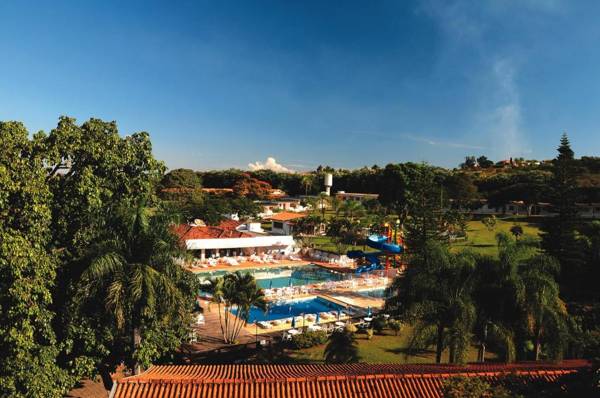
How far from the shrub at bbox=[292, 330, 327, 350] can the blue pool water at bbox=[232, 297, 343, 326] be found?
515 centimetres

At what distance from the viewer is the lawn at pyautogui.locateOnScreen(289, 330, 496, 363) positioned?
14.0m

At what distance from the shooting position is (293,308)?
22.1 meters

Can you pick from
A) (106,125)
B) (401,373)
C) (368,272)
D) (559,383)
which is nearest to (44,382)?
(106,125)

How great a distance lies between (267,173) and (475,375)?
3510 inches

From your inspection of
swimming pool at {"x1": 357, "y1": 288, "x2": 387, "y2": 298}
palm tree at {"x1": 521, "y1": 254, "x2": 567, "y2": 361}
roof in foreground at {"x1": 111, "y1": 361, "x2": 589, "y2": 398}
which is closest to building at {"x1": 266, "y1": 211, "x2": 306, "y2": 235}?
swimming pool at {"x1": 357, "y1": 288, "x2": 387, "y2": 298}

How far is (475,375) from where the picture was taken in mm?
7520

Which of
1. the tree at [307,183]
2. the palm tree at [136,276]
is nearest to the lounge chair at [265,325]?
the palm tree at [136,276]

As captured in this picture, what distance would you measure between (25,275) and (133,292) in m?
2.03

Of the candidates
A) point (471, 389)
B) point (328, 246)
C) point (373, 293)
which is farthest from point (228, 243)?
point (471, 389)

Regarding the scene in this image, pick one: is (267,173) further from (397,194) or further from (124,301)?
(124,301)

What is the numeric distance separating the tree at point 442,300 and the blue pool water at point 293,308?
394 inches

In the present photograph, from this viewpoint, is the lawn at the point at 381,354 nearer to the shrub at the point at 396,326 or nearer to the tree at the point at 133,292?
the shrub at the point at 396,326

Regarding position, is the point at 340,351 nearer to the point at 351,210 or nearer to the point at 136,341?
the point at 136,341

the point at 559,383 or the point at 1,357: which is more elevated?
the point at 559,383
